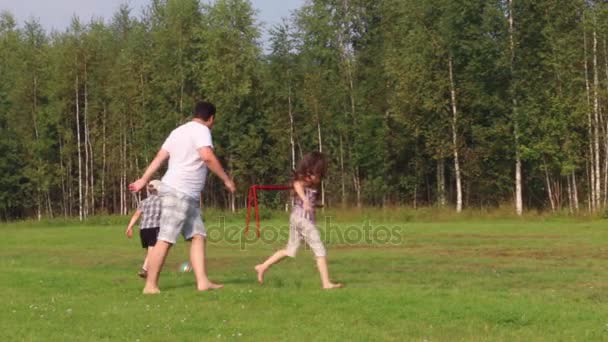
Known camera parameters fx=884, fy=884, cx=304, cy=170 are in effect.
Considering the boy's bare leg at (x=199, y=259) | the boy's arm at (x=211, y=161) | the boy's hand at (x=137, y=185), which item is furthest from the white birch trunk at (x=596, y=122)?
the boy's hand at (x=137, y=185)

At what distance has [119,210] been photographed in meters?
71.1

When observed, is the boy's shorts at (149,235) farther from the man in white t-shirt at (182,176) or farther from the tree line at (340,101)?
the tree line at (340,101)

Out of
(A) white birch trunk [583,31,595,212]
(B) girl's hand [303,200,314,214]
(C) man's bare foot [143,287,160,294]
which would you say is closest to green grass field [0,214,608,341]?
(C) man's bare foot [143,287,160,294]

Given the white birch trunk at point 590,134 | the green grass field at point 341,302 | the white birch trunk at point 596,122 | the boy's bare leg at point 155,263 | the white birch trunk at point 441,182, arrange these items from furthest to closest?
the white birch trunk at point 441,182 → the white birch trunk at point 590,134 → the white birch trunk at point 596,122 → the boy's bare leg at point 155,263 → the green grass field at point 341,302

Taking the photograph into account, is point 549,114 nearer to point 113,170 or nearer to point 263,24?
point 263,24

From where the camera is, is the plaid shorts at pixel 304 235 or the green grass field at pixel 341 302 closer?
the green grass field at pixel 341 302

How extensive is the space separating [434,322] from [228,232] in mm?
26026

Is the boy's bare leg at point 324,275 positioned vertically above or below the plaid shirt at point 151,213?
below

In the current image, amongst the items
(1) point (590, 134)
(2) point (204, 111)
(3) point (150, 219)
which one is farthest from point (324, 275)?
(1) point (590, 134)

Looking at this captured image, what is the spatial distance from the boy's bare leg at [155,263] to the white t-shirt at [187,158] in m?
0.76

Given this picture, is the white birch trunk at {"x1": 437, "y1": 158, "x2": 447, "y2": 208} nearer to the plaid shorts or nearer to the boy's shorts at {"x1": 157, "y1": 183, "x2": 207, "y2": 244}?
the plaid shorts

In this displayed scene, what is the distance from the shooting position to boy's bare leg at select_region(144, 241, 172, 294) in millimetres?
11328

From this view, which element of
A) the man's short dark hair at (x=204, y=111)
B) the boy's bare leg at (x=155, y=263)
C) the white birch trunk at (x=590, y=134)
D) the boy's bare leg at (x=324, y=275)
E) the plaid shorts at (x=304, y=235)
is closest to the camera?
the boy's bare leg at (x=155, y=263)

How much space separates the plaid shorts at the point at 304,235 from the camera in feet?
40.1
